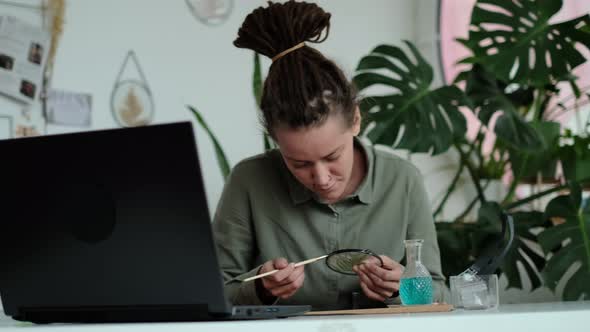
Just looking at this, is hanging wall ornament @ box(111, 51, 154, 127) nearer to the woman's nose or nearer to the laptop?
the woman's nose

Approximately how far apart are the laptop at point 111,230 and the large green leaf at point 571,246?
144 centimetres

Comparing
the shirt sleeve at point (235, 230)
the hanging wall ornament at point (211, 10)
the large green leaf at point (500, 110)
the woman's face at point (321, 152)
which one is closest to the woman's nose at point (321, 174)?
the woman's face at point (321, 152)

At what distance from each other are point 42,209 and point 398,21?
2417 mm

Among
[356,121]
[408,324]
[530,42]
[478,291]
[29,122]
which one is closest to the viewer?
[408,324]

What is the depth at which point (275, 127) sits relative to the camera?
62.6 inches

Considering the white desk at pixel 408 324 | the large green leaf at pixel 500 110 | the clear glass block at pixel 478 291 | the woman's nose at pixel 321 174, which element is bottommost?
the clear glass block at pixel 478 291

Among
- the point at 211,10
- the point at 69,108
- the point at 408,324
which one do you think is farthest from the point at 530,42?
the point at 408,324

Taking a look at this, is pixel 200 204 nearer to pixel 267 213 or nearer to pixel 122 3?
pixel 267 213

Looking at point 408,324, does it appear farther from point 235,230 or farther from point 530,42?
point 530,42

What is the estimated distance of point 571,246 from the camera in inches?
94.4

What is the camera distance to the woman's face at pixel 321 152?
1.55m

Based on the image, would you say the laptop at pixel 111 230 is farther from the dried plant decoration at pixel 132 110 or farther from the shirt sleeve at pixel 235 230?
the dried plant decoration at pixel 132 110

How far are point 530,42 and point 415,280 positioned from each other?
4.99 ft

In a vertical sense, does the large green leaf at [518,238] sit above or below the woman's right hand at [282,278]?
below
